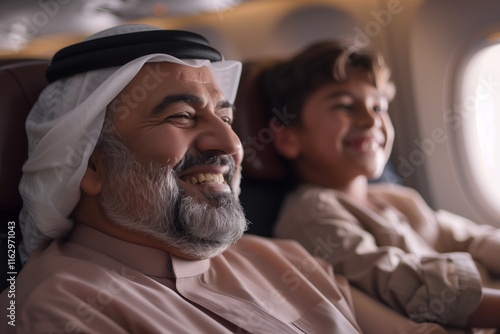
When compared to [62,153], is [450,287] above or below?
below

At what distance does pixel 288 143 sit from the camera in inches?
98.9

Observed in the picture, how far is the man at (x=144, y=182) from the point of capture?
5.05 feet

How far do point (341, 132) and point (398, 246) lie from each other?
0.50m

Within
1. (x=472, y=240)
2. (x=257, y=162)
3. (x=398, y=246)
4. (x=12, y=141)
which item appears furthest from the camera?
(x=472, y=240)

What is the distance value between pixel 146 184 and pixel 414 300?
3.07 ft

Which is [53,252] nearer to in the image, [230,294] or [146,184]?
[146,184]

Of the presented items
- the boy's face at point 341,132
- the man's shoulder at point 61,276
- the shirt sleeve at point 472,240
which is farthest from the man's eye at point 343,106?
the man's shoulder at point 61,276

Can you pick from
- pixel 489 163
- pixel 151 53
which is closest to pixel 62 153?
pixel 151 53

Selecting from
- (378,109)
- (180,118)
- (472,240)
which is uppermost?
(180,118)

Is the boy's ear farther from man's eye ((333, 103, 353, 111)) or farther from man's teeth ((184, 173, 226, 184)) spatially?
man's teeth ((184, 173, 226, 184))

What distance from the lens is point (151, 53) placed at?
5.24 feet

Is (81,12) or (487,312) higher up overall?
(81,12)

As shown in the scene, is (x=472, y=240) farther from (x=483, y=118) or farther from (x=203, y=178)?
(x=203, y=178)

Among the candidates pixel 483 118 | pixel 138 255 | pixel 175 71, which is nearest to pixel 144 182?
pixel 138 255
